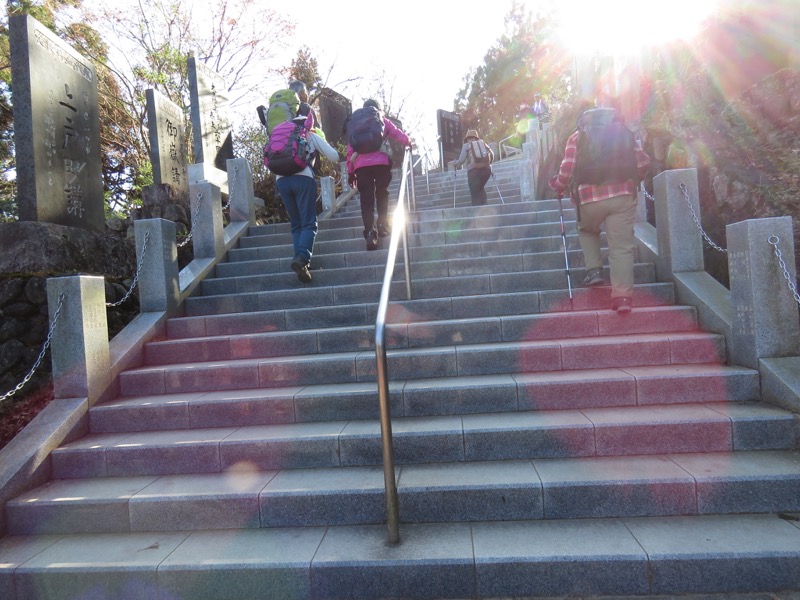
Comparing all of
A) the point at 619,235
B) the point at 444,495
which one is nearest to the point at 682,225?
the point at 619,235

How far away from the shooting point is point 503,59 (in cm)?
3089

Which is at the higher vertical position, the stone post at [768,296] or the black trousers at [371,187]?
the black trousers at [371,187]

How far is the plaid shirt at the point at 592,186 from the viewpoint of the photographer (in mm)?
4020

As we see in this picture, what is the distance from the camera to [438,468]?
297 centimetres

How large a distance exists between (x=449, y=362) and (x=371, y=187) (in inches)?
114

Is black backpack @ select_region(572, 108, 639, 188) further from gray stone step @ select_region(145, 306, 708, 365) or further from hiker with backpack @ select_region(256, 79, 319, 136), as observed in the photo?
hiker with backpack @ select_region(256, 79, 319, 136)

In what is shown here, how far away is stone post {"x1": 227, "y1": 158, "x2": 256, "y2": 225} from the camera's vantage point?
23.7 feet

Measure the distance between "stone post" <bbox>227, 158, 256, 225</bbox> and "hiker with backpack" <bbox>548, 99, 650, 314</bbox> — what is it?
16.4 feet

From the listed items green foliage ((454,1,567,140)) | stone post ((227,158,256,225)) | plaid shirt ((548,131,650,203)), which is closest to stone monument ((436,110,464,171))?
green foliage ((454,1,567,140))

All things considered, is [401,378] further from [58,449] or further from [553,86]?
[553,86]

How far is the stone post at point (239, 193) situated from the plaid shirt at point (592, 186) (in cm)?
479

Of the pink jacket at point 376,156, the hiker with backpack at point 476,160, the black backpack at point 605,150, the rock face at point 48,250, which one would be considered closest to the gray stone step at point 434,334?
the black backpack at point 605,150

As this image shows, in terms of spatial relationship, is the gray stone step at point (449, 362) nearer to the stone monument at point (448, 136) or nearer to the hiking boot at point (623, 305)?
the hiking boot at point (623, 305)

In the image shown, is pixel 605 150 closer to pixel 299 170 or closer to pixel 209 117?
pixel 299 170
